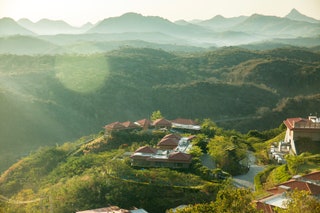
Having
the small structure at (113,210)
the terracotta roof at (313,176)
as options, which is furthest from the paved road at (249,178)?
the small structure at (113,210)

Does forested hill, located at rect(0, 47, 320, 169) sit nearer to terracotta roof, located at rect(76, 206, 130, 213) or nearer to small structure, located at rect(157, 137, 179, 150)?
small structure, located at rect(157, 137, 179, 150)

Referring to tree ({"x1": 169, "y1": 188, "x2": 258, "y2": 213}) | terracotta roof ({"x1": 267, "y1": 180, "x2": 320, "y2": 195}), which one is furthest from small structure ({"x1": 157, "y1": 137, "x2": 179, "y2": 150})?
tree ({"x1": 169, "y1": 188, "x2": 258, "y2": 213})

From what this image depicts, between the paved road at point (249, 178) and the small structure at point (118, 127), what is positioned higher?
the small structure at point (118, 127)

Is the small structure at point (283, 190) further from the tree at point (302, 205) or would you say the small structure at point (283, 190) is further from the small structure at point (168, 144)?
the small structure at point (168, 144)

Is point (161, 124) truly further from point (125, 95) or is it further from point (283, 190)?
point (125, 95)

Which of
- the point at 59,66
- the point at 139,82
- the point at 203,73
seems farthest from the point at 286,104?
the point at 59,66

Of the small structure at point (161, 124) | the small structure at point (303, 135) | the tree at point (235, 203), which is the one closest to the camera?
the tree at point (235, 203)

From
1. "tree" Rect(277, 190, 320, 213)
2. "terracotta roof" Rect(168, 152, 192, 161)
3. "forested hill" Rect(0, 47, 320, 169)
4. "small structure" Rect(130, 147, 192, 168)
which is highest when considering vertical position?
"tree" Rect(277, 190, 320, 213)

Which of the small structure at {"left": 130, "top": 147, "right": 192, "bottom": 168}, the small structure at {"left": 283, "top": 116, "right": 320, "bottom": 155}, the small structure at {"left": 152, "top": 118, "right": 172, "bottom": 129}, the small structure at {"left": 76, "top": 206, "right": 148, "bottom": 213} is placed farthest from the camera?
the small structure at {"left": 152, "top": 118, "right": 172, "bottom": 129}

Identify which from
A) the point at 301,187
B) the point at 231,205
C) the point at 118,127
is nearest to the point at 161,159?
the point at 118,127
